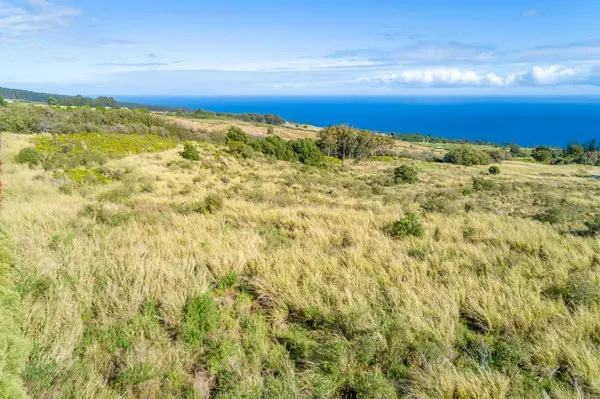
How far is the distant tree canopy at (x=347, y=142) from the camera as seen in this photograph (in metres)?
55.1

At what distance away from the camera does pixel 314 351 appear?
3289mm

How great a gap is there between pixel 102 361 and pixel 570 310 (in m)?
5.12

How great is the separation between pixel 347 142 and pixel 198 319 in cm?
5462

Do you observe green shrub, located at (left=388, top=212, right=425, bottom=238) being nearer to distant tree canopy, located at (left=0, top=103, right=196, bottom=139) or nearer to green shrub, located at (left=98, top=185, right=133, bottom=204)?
green shrub, located at (left=98, top=185, right=133, bottom=204)

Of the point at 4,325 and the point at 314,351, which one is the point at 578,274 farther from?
the point at 4,325

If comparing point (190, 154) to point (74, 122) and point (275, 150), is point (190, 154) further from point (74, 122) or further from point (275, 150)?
point (74, 122)

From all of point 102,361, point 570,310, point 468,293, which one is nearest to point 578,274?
point 570,310

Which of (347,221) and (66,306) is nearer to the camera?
(66,306)

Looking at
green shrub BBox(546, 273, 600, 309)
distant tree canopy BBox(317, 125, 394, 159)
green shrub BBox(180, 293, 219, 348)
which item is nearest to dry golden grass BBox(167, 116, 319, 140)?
distant tree canopy BBox(317, 125, 394, 159)

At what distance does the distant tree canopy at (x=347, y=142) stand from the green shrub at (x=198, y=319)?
173ft

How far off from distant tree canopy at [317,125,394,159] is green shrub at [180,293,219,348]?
52.6 meters

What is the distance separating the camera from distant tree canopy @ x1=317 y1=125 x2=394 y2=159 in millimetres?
55062

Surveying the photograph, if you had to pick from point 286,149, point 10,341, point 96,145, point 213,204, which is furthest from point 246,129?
point 10,341

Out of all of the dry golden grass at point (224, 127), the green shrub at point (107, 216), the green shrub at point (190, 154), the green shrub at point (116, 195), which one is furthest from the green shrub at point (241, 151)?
the dry golden grass at point (224, 127)
